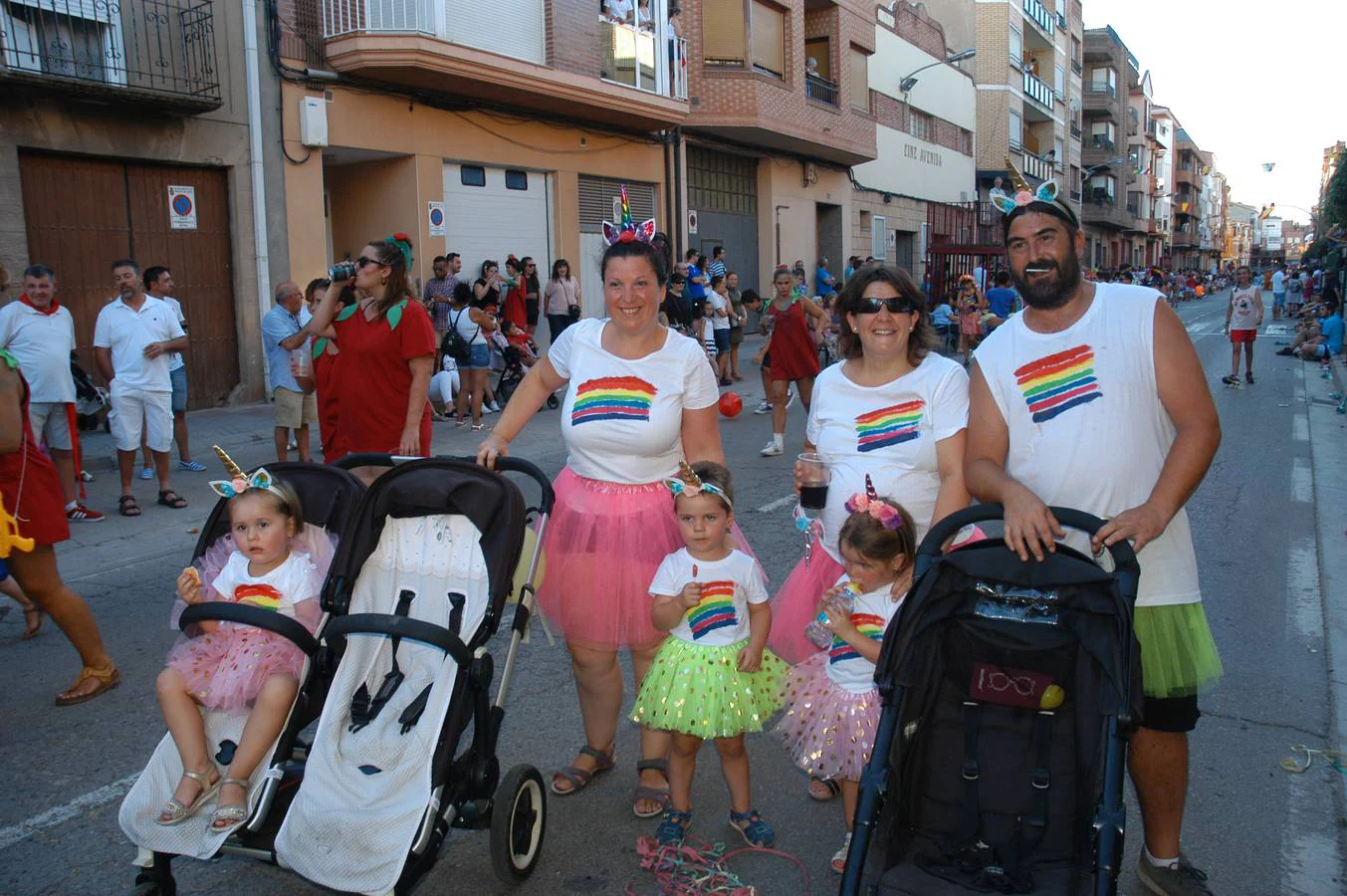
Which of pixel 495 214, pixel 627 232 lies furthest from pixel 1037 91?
pixel 627 232

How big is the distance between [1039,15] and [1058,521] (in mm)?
54822

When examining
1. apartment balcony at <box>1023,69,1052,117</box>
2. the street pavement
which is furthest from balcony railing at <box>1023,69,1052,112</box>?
the street pavement

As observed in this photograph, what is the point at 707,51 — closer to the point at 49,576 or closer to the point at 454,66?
the point at 454,66

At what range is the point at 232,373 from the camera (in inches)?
567

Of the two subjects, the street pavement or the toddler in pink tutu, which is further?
the street pavement

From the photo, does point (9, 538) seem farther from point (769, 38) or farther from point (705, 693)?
point (769, 38)

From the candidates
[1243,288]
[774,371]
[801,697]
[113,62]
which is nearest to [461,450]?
[774,371]

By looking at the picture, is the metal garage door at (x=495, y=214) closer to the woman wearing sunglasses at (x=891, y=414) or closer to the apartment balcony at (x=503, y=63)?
the apartment balcony at (x=503, y=63)

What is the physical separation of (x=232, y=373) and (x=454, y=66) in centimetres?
525

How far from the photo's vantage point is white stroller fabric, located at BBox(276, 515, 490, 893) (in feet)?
9.48

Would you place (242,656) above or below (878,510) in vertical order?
below

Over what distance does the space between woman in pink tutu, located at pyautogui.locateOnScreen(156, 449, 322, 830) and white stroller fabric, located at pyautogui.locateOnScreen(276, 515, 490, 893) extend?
0.16 meters

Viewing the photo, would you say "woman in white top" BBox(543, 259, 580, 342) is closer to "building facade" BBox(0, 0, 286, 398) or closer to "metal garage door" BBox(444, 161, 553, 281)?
"metal garage door" BBox(444, 161, 553, 281)

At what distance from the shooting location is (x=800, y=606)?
11.9ft
